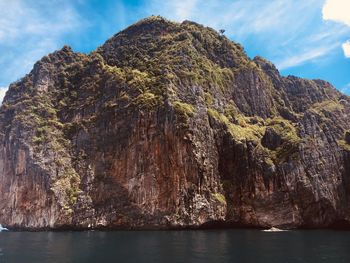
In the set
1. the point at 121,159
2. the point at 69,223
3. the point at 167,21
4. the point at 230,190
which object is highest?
the point at 167,21

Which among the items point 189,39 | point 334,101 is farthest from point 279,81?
point 189,39

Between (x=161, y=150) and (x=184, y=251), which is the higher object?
(x=161, y=150)

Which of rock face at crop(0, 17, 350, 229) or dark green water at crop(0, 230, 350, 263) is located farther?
rock face at crop(0, 17, 350, 229)

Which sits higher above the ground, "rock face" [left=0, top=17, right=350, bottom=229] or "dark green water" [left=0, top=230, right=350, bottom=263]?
"rock face" [left=0, top=17, right=350, bottom=229]

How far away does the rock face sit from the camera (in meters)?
95.8

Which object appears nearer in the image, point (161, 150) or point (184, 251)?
point (184, 251)

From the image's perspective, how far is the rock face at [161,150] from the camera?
9575 cm

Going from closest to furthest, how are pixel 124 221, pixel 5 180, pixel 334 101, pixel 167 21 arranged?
pixel 124 221
pixel 5 180
pixel 334 101
pixel 167 21

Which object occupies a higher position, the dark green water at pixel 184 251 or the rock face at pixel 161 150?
the rock face at pixel 161 150

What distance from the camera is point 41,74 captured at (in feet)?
426

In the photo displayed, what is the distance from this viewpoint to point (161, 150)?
101 m

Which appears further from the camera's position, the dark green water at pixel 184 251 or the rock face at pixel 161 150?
the rock face at pixel 161 150

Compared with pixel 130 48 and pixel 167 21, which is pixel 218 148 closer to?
pixel 130 48

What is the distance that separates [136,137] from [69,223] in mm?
27220
